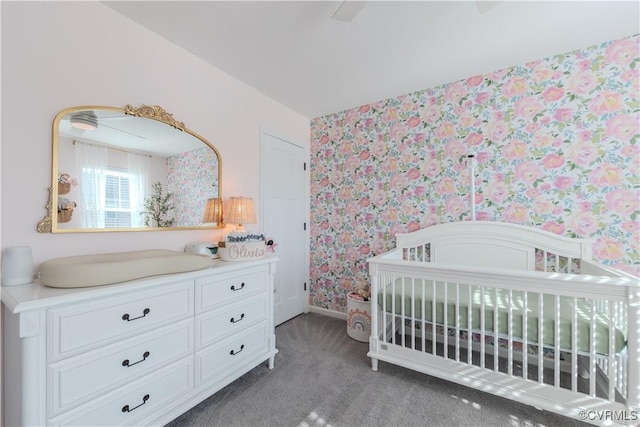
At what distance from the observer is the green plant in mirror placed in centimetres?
170

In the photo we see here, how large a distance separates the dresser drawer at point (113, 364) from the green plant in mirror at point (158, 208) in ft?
2.32

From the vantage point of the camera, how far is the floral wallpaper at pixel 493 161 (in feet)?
6.06

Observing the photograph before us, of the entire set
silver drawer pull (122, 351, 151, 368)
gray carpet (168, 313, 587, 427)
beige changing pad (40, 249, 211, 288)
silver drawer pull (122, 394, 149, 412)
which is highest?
beige changing pad (40, 249, 211, 288)

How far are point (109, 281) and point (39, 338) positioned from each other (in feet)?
0.91

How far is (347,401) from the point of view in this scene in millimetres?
1651

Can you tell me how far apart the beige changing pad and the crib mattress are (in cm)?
141

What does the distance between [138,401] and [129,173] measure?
1.25m

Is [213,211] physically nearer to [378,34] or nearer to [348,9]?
[348,9]

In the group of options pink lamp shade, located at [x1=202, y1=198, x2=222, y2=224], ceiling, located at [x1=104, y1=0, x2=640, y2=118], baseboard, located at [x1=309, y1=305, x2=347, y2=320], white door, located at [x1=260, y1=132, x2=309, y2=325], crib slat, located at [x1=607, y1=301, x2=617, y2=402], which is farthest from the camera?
baseboard, located at [x1=309, y1=305, x2=347, y2=320]

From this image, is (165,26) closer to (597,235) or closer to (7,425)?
(7,425)

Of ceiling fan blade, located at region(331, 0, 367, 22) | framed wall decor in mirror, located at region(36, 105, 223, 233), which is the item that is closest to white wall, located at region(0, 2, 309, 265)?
framed wall decor in mirror, located at region(36, 105, 223, 233)

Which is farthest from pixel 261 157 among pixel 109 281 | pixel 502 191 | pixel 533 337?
pixel 533 337

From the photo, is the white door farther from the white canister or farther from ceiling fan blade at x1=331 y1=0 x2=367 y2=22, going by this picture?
the white canister

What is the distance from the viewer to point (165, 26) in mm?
1678
